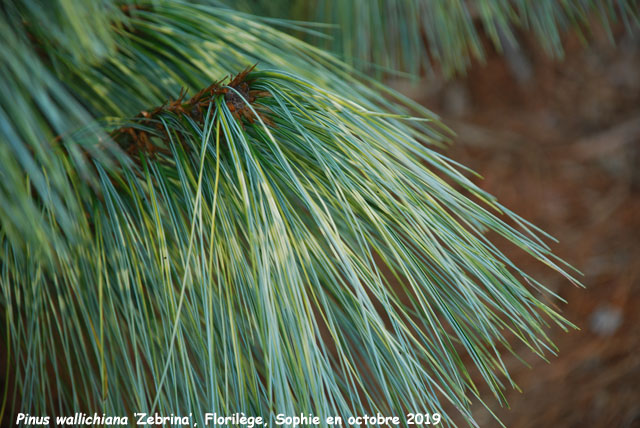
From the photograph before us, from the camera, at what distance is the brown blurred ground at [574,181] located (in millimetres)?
1043

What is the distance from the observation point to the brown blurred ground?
1.04 metres

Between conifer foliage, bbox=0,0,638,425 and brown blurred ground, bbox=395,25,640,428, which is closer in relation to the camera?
conifer foliage, bbox=0,0,638,425

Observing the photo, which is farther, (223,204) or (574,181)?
(574,181)

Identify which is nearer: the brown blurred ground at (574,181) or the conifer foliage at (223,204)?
the conifer foliage at (223,204)

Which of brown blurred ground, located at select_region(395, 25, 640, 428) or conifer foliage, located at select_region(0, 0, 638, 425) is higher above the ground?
conifer foliage, located at select_region(0, 0, 638, 425)

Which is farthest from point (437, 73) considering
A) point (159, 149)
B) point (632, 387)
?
point (159, 149)

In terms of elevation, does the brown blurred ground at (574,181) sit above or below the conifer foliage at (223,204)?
below

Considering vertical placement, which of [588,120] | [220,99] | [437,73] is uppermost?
[220,99]

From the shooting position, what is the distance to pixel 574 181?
1.23 metres

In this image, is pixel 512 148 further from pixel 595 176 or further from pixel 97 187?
pixel 97 187

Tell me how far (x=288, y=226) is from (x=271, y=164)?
44 millimetres

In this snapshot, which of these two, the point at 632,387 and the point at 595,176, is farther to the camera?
the point at 595,176

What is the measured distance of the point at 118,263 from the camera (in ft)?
1.25

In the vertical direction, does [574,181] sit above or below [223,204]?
below
